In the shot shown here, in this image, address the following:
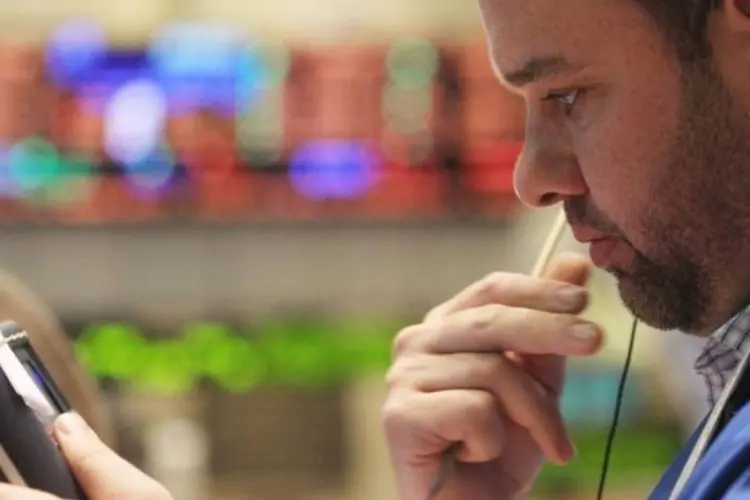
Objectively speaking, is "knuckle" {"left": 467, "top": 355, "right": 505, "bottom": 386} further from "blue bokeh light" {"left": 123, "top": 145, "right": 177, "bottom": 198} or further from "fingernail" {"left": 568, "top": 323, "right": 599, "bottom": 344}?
"blue bokeh light" {"left": 123, "top": 145, "right": 177, "bottom": 198}

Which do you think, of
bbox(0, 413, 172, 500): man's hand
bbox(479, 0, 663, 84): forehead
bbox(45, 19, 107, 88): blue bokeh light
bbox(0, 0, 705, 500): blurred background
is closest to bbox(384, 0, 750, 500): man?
bbox(479, 0, 663, 84): forehead

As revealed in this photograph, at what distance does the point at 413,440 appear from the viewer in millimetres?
886

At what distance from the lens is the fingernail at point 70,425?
0.70 m

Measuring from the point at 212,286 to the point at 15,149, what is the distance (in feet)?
1.90

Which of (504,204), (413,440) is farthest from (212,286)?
(413,440)

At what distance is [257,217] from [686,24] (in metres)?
2.53

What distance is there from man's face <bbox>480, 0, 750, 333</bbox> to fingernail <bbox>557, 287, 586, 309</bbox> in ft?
0.26

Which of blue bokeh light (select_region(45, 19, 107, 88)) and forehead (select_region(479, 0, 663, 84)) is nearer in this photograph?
forehead (select_region(479, 0, 663, 84))

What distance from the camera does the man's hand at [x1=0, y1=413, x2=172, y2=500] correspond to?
66 cm

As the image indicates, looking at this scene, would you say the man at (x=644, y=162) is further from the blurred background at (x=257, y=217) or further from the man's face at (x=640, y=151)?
the blurred background at (x=257, y=217)

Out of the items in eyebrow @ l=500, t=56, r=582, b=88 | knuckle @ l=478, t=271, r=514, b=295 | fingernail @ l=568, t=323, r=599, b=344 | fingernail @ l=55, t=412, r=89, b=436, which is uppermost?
eyebrow @ l=500, t=56, r=582, b=88

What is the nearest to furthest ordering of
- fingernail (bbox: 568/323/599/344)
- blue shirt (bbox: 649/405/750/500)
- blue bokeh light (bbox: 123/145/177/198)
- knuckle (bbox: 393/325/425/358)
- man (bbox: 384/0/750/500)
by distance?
blue shirt (bbox: 649/405/750/500) → man (bbox: 384/0/750/500) → fingernail (bbox: 568/323/599/344) → knuckle (bbox: 393/325/425/358) → blue bokeh light (bbox: 123/145/177/198)

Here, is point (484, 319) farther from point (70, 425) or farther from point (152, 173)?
point (152, 173)

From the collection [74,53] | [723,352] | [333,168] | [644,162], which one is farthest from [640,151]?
[74,53]
